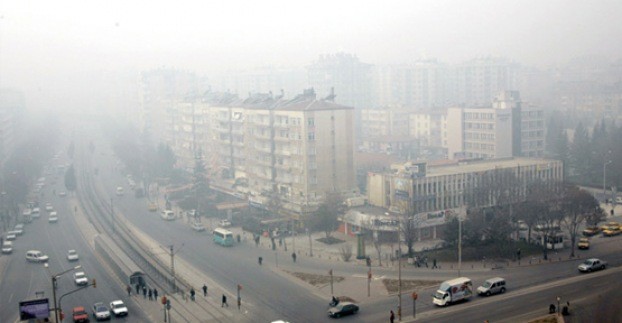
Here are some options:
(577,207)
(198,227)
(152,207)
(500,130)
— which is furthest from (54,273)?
(500,130)

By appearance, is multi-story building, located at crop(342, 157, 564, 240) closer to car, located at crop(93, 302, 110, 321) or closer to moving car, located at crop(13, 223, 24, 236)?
car, located at crop(93, 302, 110, 321)

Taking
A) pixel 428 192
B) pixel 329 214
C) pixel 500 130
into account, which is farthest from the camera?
pixel 500 130

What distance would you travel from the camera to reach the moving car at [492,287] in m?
19.1

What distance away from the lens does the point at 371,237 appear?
28.0 meters

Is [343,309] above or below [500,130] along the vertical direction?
below

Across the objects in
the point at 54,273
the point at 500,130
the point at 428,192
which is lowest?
the point at 54,273

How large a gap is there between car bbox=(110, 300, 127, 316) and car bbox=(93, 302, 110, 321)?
0.81ft

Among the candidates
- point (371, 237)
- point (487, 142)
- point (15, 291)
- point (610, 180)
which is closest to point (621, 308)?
point (371, 237)

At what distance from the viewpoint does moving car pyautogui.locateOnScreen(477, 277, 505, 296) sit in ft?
62.6

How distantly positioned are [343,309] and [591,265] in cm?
836

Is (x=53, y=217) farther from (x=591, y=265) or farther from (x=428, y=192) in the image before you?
(x=591, y=265)

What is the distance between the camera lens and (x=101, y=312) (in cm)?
1886

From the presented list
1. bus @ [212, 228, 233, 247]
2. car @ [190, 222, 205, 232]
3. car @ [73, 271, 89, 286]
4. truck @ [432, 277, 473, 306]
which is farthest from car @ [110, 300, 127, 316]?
car @ [190, 222, 205, 232]

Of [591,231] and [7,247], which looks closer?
[591,231]
